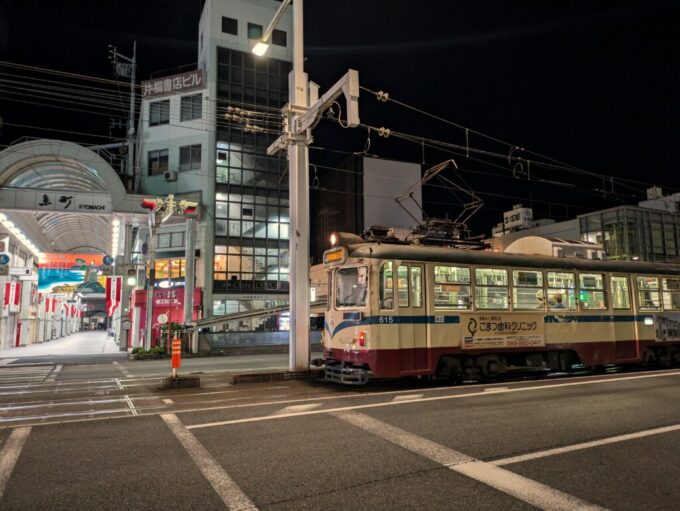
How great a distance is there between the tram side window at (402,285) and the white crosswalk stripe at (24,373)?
38.2 ft

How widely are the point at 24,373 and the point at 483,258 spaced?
16203 mm

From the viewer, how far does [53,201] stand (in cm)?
Answer: 2628

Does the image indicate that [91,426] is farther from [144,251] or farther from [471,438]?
[144,251]

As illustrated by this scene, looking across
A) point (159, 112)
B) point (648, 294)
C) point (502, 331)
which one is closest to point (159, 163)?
point (159, 112)

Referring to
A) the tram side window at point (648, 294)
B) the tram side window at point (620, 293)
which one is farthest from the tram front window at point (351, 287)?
the tram side window at point (648, 294)

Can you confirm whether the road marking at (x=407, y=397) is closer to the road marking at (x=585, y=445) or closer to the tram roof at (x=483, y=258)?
the tram roof at (x=483, y=258)

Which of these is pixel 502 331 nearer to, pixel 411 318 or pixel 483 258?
pixel 483 258

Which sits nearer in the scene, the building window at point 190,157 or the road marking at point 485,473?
the road marking at point 485,473

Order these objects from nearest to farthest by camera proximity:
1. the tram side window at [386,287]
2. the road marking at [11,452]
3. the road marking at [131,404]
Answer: the road marking at [11,452] < the road marking at [131,404] < the tram side window at [386,287]

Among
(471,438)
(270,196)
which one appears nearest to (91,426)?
(471,438)

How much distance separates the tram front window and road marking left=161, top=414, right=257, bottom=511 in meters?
4.66

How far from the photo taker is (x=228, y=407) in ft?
29.4

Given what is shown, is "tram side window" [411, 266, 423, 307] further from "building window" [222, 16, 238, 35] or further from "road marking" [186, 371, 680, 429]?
"building window" [222, 16, 238, 35]

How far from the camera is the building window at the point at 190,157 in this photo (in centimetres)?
3403
